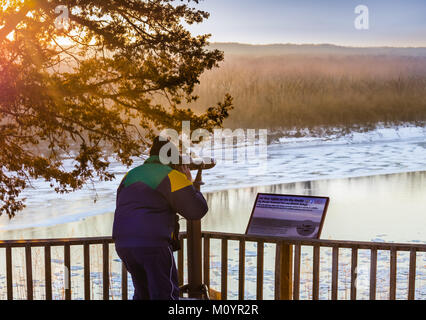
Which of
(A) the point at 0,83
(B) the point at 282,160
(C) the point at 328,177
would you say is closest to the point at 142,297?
(A) the point at 0,83

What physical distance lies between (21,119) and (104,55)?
5.96 ft

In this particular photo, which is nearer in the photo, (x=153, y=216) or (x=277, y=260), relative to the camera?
(x=153, y=216)

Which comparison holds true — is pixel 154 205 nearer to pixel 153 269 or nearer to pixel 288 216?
pixel 153 269

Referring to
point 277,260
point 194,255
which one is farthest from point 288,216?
point 194,255

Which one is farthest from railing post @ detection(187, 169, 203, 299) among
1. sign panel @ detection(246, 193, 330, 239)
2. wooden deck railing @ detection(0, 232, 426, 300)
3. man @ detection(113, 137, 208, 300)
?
man @ detection(113, 137, 208, 300)

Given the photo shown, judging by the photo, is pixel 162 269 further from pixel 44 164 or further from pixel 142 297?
pixel 44 164

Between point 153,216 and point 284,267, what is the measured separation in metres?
1.69

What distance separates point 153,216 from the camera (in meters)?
3.44

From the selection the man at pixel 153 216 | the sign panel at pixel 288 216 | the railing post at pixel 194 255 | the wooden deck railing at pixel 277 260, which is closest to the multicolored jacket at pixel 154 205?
the man at pixel 153 216

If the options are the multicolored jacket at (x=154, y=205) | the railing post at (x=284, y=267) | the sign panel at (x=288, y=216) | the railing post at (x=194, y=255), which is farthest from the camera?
the railing post at (x=284, y=267)

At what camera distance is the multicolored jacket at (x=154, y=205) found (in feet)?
11.3

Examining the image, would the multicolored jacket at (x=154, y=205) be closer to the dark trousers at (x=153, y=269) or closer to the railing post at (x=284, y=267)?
the dark trousers at (x=153, y=269)
